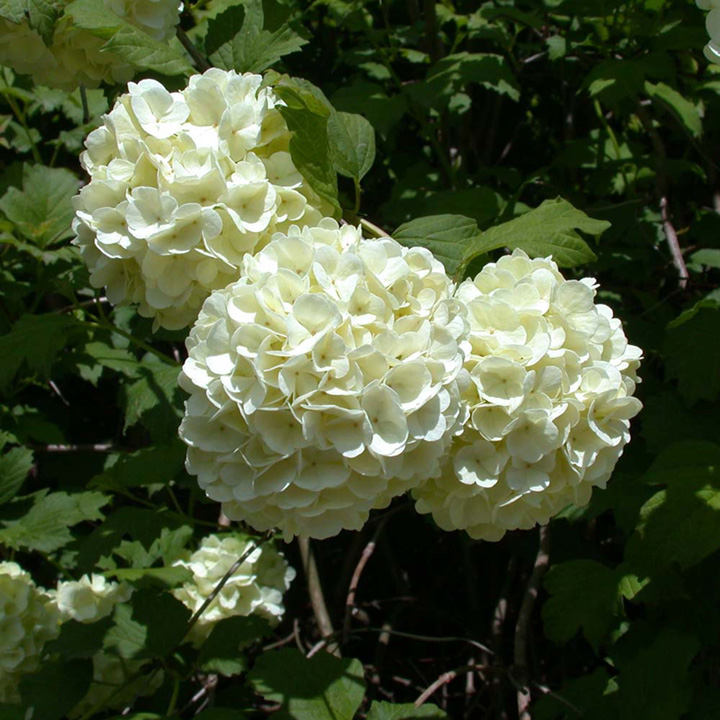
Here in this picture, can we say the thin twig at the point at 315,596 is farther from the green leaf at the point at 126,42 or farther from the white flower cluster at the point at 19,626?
the green leaf at the point at 126,42

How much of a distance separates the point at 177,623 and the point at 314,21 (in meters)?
2.57

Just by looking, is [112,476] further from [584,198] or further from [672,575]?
[584,198]

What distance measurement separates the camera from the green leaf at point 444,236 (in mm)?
1805

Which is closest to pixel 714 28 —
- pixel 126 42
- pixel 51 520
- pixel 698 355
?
pixel 698 355

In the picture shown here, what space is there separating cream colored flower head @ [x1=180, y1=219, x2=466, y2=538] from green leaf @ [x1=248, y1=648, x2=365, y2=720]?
2.10 feet

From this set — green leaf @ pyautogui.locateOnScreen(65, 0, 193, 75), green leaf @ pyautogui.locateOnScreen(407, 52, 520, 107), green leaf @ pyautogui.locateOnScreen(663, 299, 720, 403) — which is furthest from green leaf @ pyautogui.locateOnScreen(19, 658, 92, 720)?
green leaf @ pyautogui.locateOnScreen(407, 52, 520, 107)

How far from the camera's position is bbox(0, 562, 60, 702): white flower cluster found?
243 cm

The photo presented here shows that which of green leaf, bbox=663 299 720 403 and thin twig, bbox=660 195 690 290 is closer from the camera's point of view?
green leaf, bbox=663 299 720 403

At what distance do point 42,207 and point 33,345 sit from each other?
0.75 meters

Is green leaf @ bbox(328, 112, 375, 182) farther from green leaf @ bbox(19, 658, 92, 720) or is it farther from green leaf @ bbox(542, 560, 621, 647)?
green leaf @ bbox(19, 658, 92, 720)

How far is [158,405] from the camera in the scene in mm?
2342

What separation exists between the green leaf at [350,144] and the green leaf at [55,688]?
132 centimetres

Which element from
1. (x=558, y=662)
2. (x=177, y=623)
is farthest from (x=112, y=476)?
(x=558, y=662)

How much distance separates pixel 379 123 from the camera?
274 cm
